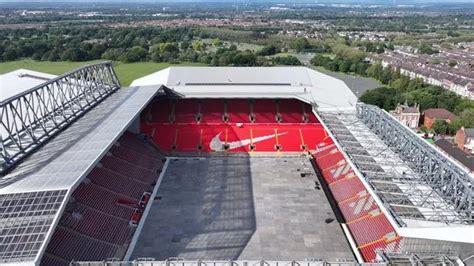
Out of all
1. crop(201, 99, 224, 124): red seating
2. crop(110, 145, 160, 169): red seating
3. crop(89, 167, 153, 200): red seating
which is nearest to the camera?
crop(89, 167, 153, 200): red seating

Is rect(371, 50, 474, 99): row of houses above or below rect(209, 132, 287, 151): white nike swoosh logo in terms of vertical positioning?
below

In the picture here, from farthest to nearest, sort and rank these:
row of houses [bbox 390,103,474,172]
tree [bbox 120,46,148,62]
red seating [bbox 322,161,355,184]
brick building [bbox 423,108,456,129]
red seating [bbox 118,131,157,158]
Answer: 1. tree [bbox 120,46,148,62]
2. brick building [bbox 423,108,456,129]
3. row of houses [bbox 390,103,474,172]
4. red seating [bbox 118,131,157,158]
5. red seating [bbox 322,161,355,184]

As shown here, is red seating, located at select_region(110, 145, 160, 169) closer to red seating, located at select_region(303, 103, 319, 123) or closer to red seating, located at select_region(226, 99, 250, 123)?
red seating, located at select_region(226, 99, 250, 123)

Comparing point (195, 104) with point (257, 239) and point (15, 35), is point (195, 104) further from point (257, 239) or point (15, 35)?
point (15, 35)

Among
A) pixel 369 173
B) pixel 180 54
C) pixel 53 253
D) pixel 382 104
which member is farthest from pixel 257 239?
pixel 180 54

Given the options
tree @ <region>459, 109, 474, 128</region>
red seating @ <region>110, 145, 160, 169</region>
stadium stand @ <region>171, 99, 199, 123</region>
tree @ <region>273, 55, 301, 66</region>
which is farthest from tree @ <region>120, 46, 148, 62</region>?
tree @ <region>459, 109, 474, 128</region>

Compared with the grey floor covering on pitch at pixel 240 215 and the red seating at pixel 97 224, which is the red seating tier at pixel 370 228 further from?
the red seating at pixel 97 224
